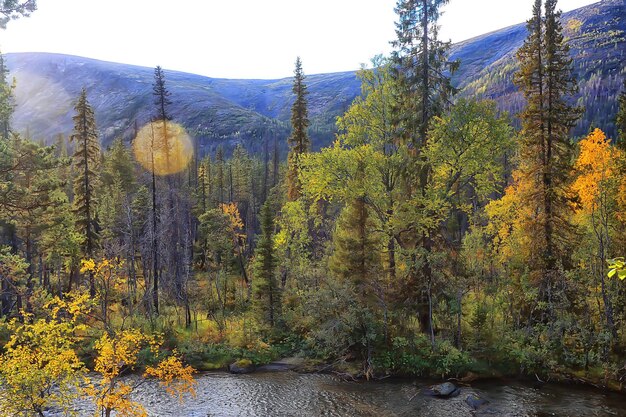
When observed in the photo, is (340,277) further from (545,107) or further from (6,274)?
(6,274)

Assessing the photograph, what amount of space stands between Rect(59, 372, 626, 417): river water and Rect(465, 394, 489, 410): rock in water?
21 centimetres

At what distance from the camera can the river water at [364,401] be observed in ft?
62.8

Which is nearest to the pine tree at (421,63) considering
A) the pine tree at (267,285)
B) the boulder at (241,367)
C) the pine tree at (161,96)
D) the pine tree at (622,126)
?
the pine tree at (622,126)

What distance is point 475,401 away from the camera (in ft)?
65.1

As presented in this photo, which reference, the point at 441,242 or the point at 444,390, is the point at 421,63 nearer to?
the point at 441,242

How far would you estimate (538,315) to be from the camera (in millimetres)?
25578

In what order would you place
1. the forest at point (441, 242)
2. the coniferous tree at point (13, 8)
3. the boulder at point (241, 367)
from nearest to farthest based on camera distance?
the coniferous tree at point (13, 8)
the forest at point (441, 242)
the boulder at point (241, 367)

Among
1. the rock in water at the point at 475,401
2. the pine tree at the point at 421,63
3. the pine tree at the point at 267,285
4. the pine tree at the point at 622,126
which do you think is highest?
the pine tree at the point at 421,63

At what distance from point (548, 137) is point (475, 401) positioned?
15604mm

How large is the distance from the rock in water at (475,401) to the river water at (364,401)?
0.21m

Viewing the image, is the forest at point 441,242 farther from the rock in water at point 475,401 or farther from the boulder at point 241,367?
the rock in water at point 475,401

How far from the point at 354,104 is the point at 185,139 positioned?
379 ft

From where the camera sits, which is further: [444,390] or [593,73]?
[593,73]

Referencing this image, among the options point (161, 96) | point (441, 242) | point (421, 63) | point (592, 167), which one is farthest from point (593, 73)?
point (161, 96)
